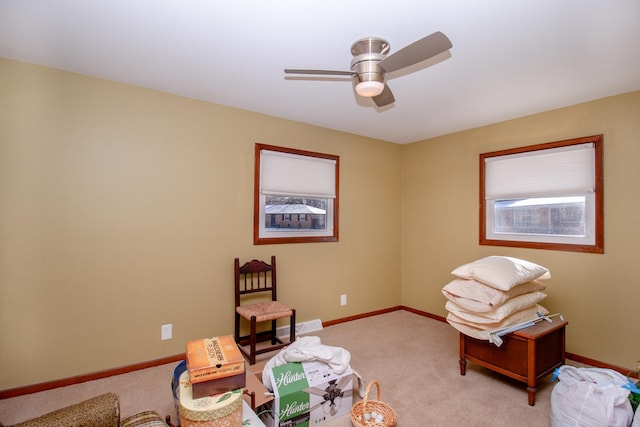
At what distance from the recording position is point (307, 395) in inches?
76.2

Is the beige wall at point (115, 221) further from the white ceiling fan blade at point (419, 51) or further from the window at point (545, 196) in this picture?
the window at point (545, 196)

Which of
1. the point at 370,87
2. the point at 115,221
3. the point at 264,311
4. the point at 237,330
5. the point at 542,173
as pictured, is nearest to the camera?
the point at 370,87

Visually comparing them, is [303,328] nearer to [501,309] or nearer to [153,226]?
[153,226]

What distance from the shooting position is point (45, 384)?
7.81ft

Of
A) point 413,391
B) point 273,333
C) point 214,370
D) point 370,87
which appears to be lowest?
point 413,391

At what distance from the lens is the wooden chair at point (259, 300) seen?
301 cm

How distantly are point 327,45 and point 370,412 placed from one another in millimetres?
2341

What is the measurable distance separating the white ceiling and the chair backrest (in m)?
1.64

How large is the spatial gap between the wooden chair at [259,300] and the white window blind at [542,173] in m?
2.68

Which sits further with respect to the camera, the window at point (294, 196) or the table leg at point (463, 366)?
the window at point (294, 196)

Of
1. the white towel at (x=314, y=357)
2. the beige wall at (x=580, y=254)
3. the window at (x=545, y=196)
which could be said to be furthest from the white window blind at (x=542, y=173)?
the white towel at (x=314, y=357)

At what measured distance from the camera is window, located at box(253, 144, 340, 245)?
3.43 m

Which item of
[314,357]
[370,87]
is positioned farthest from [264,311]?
[370,87]

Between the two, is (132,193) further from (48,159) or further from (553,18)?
(553,18)
